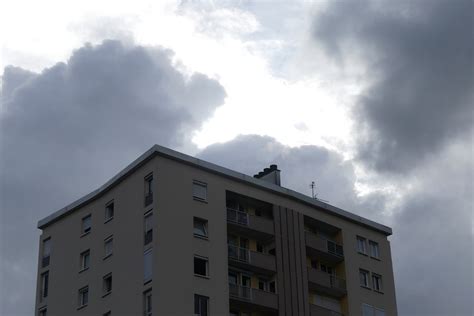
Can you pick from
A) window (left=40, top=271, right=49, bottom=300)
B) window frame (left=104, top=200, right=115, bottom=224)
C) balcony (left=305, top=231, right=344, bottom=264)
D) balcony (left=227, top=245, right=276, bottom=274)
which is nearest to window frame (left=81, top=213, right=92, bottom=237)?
A: window frame (left=104, top=200, right=115, bottom=224)

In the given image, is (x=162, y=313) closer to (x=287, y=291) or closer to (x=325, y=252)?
(x=287, y=291)

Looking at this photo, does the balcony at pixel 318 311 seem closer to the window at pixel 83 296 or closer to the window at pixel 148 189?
the window at pixel 148 189

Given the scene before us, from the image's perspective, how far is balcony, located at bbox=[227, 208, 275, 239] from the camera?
79875mm

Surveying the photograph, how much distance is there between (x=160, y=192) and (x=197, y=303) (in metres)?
8.14

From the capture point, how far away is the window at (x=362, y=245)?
8812cm

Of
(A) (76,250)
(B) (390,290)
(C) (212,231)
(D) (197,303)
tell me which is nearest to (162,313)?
(D) (197,303)

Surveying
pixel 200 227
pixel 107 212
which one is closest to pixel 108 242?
pixel 107 212

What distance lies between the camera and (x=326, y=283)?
83250mm

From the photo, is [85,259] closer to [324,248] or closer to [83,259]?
[83,259]

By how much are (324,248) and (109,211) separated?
53.3 ft

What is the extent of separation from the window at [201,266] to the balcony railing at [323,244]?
10.3 m

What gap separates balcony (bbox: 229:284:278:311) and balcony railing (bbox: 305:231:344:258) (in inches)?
248

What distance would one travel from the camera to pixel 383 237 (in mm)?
91000

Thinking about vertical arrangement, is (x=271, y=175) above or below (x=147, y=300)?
above
